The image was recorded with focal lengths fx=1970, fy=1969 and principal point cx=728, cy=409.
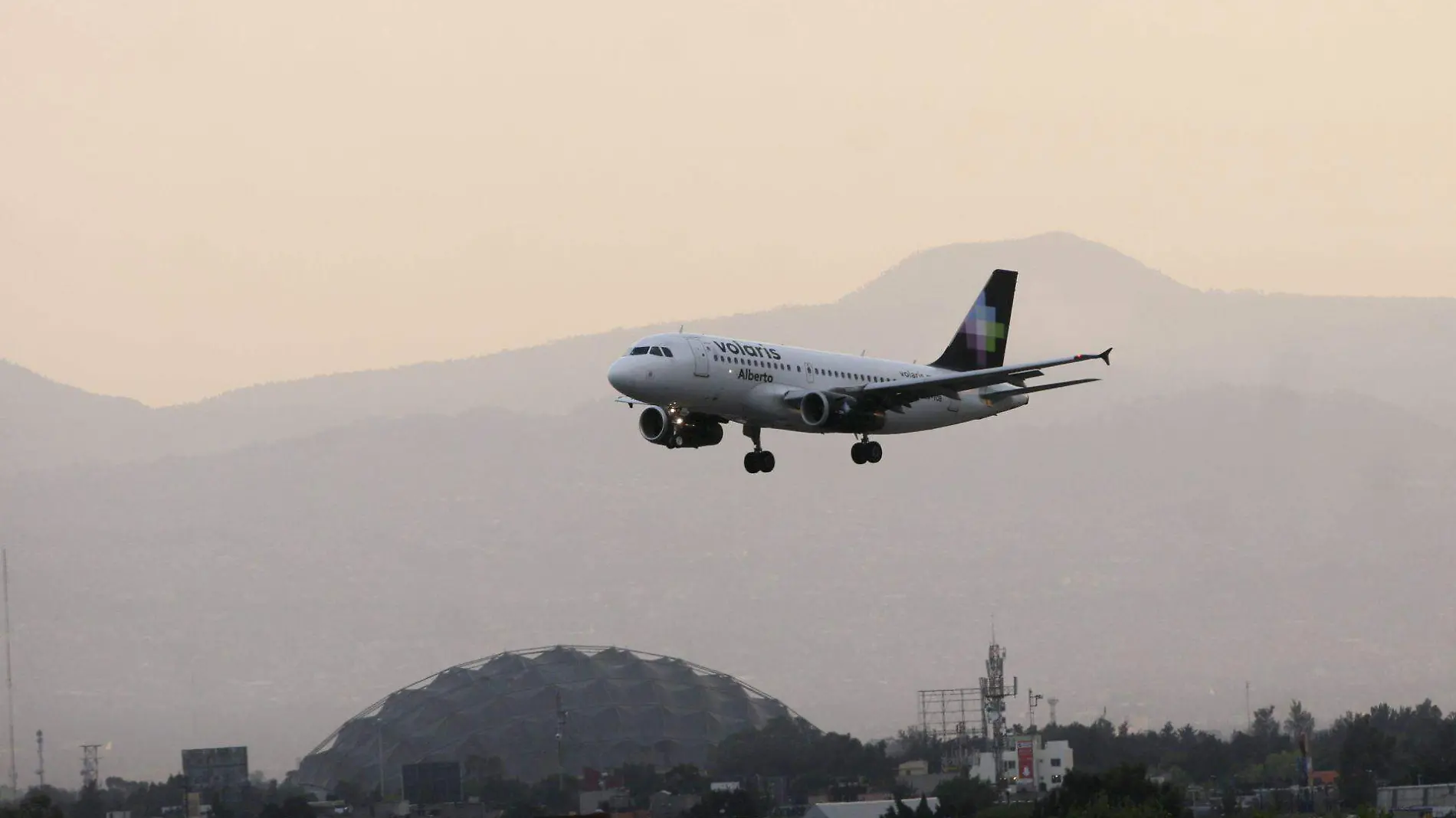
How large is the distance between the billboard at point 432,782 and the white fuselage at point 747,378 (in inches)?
3238

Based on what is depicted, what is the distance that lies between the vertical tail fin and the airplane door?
2094 cm

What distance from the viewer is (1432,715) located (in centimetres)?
15912

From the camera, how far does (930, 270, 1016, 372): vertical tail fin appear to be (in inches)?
3541

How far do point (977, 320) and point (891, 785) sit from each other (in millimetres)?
65800

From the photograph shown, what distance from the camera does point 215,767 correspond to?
162125mm

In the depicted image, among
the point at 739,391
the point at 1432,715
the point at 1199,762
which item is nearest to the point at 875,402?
the point at 739,391

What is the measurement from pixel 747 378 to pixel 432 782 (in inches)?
3580

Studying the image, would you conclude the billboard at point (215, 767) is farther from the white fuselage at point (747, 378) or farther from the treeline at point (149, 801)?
the white fuselage at point (747, 378)

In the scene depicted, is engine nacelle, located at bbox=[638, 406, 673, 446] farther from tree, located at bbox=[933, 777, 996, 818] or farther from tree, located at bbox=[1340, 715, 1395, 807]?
tree, located at bbox=[1340, 715, 1395, 807]

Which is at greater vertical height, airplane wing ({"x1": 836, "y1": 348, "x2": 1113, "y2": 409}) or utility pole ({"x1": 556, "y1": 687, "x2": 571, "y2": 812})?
airplane wing ({"x1": 836, "y1": 348, "x2": 1113, "y2": 409})

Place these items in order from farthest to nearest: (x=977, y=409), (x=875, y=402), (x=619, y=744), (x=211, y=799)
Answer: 1. (x=619, y=744)
2. (x=211, y=799)
3. (x=977, y=409)
4. (x=875, y=402)

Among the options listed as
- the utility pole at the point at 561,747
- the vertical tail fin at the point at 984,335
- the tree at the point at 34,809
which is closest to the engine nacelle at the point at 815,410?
the vertical tail fin at the point at 984,335

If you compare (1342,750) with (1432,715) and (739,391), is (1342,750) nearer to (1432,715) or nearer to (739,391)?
(1432,715)

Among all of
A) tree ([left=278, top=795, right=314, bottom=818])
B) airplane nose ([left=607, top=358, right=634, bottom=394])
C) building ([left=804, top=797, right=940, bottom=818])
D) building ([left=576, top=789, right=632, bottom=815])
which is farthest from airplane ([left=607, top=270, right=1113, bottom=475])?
building ([left=576, top=789, right=632, bottom=815])
